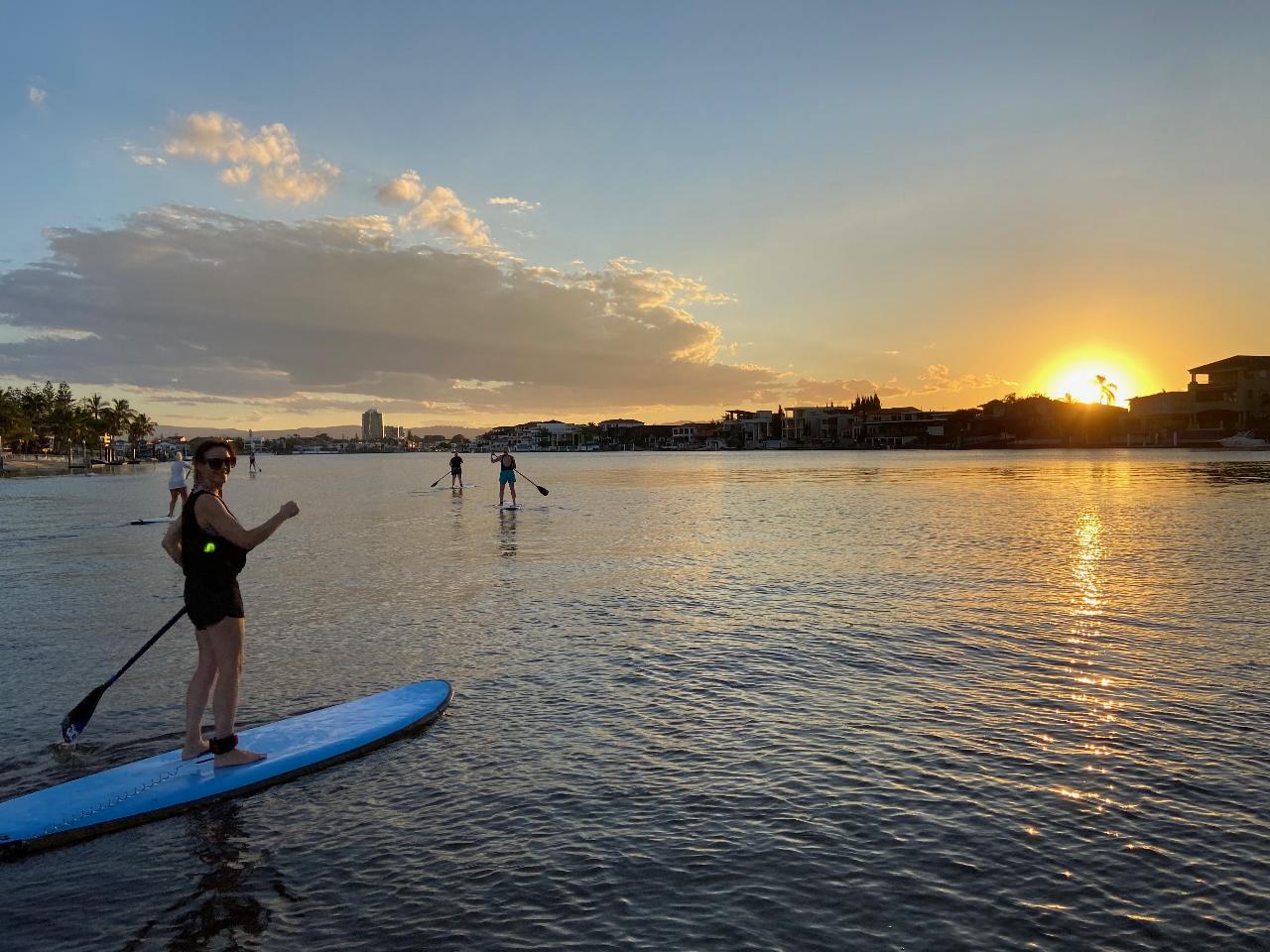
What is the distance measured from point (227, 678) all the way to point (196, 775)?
2.59 ft

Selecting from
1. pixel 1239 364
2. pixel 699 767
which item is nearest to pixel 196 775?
pixel 699 767

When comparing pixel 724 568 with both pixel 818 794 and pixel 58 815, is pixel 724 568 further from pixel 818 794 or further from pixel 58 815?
pixel 58 815

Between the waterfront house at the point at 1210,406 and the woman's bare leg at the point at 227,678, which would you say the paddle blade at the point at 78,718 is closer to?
the woman's bare leg at the point at 227,678

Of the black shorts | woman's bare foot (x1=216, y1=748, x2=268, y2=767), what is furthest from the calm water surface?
the black shorts

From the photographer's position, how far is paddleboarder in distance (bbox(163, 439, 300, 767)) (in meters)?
6.54

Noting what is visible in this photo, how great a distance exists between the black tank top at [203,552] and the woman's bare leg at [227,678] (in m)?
0.41

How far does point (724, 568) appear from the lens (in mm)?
18562

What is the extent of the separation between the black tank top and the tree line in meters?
118

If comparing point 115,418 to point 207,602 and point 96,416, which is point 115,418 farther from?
point 207,602

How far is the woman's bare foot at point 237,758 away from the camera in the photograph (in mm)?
6809

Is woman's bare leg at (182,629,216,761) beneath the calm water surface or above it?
above

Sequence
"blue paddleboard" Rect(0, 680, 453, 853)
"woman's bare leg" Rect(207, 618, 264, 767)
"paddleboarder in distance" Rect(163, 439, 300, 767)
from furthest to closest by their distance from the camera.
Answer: "woman's bare leg" Rect(207, 618, 264, 767)
"paddleboarder in distance" Rect(163, 439, 300, 767)
"blue paddleboard" Rect(0, 680, 453, 853)

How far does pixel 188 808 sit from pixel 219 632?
4.51 ft

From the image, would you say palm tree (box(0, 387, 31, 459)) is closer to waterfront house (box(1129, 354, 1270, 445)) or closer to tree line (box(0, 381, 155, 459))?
tree line (box(0, 381, 155, 459))
